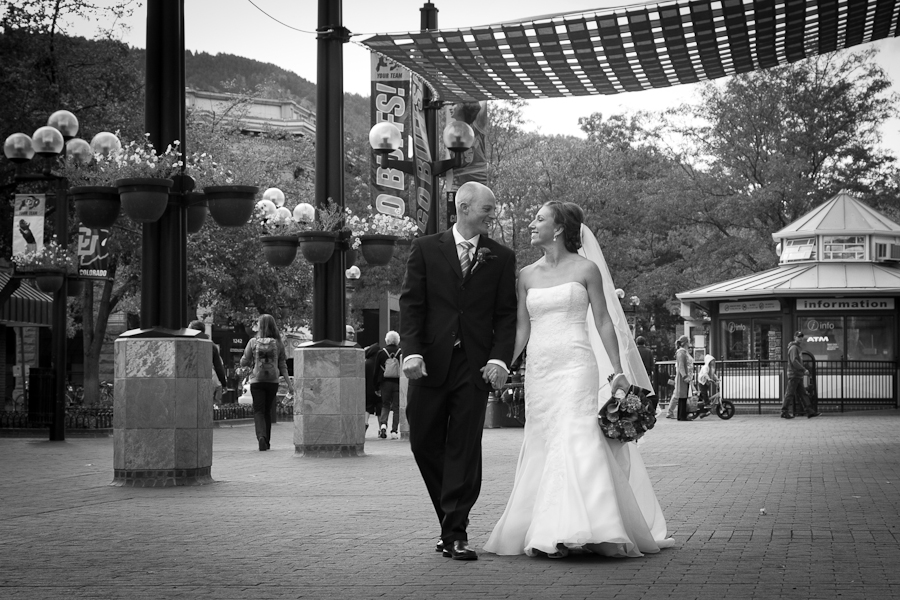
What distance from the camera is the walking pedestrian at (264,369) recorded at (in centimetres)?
1688

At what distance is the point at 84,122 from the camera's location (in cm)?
2620

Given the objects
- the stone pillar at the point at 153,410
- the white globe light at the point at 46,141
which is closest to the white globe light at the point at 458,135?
the white globe light at the point at 46,141

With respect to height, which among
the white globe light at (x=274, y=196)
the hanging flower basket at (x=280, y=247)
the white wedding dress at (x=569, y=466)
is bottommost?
the white wedding dress at (x=569, y=466)

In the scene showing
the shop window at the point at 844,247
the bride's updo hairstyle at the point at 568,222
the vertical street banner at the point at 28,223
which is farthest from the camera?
the shop window at the point at 844,247

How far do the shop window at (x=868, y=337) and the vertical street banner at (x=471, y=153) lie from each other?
64.6 feet

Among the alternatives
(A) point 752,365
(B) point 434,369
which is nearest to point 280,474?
(B) point 434,369

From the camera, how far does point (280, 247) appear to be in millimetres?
15445

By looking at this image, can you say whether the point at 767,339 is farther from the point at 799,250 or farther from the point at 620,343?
the point at 620,343

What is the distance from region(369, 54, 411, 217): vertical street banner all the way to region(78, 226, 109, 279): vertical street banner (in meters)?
6.74

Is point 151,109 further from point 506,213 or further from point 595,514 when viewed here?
point 506,213

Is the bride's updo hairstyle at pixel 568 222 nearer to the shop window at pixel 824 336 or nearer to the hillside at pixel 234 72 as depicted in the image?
the shop window at pixel 824 336

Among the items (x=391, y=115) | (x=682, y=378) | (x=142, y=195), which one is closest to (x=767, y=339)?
(x=682, y=378)

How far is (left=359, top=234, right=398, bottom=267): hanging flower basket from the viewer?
1605 cm

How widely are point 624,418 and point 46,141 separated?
547 inches
